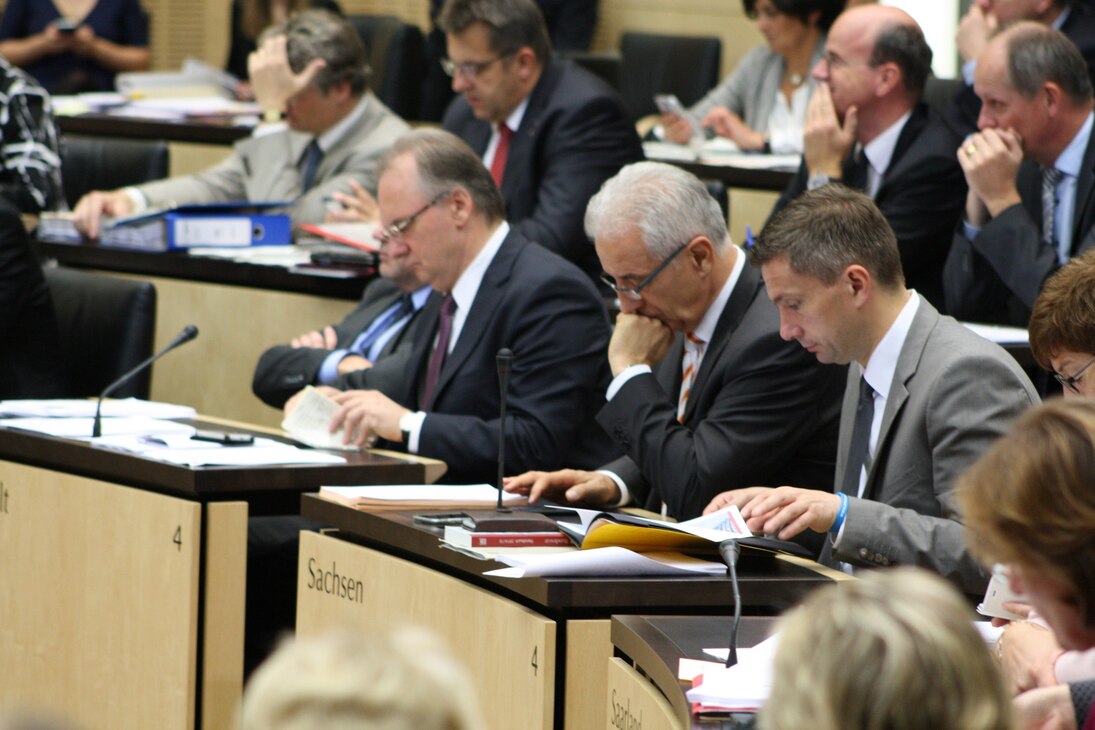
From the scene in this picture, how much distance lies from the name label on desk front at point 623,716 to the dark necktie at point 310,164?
3525 millimetres

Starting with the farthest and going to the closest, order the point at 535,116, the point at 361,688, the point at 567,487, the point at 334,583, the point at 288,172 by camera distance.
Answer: the point at 288,172 < the point at 535,116 < the point at 567,487 < the point at 334,583 < the point at 361,688

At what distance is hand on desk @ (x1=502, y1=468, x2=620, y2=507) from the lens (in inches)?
129

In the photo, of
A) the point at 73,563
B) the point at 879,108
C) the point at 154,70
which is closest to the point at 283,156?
the point at 879,108

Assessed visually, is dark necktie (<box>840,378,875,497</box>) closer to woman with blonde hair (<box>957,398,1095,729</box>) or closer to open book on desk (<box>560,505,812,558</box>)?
open book on desk (<box>560,505,812,558</box>)

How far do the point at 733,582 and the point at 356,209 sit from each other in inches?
123

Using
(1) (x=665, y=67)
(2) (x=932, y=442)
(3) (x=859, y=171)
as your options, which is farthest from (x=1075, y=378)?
(1) (x=665, y=67)

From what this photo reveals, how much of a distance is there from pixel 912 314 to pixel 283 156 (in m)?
3.30

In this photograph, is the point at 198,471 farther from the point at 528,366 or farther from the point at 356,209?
the point at 356,209

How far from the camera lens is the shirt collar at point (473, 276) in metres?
3.94

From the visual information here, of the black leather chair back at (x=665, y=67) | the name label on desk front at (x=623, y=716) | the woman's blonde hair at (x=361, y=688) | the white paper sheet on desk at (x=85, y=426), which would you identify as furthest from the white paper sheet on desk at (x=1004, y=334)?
the black leather chair back at (x=665, y=67)

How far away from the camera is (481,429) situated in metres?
3.73

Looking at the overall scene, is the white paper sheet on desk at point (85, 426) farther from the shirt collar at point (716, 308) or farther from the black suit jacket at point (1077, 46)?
the black suit jacket at point (1077, 46)

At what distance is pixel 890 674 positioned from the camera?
1173mm

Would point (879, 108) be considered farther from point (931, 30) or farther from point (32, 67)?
point (32, 67)
